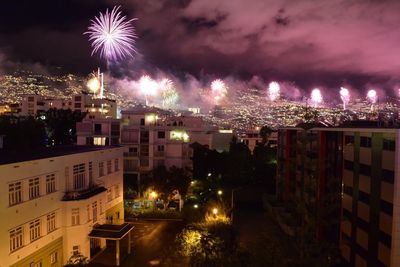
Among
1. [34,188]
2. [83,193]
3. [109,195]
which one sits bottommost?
[109,195]

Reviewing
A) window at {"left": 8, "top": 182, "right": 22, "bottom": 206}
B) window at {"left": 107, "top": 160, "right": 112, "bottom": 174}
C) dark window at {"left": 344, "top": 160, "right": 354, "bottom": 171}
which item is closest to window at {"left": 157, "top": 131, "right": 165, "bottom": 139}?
window at {"left": 107, "top": 160, "right": 112, "bottom": 174}

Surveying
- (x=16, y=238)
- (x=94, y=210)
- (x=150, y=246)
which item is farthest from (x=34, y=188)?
(x=150, y=246)

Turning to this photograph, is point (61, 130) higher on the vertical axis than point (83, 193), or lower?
higher

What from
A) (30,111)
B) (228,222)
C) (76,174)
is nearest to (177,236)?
(228,222)

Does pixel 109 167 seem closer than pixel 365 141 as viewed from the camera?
No

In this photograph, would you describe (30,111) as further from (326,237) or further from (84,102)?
(326,237)

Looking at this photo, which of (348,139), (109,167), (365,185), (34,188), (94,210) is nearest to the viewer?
(365,185)

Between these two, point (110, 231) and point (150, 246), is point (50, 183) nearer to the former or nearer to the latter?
point (110, 231)

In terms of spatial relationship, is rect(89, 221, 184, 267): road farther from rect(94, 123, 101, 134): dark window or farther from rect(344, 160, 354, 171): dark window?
rect(94, 123, 101, 134): dark window
